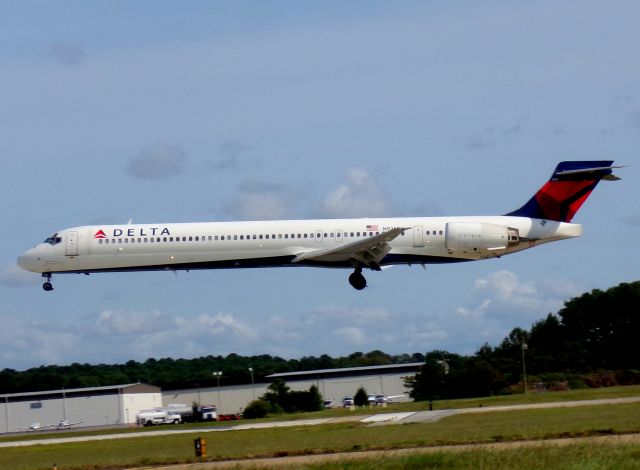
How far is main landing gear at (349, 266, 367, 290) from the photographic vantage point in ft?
163

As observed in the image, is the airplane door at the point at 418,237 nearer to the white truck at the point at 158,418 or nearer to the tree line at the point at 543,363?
the tree line at the point at 543,363

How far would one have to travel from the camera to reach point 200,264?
1951 inches

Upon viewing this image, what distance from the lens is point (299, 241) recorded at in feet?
161

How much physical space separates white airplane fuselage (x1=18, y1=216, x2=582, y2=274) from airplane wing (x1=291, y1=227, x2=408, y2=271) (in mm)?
196

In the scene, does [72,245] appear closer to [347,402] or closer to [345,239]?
[345,239]

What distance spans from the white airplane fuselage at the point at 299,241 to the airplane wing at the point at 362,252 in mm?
196

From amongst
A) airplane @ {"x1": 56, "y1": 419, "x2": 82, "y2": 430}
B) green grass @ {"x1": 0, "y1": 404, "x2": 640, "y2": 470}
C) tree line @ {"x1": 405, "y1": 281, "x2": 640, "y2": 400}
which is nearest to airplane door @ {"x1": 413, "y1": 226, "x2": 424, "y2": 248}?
green grass @ {"x1": 0, "y1": 404, "x2": 640, "y2": 470}

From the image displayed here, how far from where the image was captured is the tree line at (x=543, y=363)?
72562 millimetres

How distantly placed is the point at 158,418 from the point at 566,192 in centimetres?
3456

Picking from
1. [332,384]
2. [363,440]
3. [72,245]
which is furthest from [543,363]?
[363,440]

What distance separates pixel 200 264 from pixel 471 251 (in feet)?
38.7

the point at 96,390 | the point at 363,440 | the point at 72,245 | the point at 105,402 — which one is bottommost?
the point at 363,440

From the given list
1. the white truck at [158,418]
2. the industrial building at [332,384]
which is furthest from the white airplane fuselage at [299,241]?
the industrial building at [332,384]

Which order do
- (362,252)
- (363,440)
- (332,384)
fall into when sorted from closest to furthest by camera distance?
(363,440), (362,252), (332,384)
